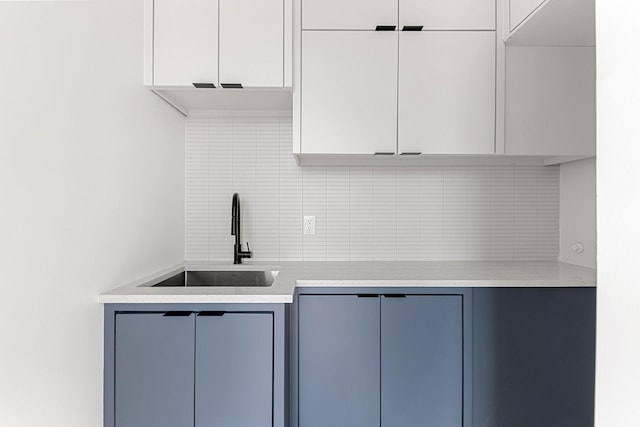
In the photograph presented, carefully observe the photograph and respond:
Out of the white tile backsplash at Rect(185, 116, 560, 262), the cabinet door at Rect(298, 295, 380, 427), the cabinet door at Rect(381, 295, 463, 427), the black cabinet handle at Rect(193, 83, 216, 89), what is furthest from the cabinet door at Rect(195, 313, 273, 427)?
the black cabinet handle at Rect(193, 83, 216, 89)

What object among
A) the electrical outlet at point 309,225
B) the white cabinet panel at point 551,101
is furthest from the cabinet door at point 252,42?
the white cabinet panel at point 551,101

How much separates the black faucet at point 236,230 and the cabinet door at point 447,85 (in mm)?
912

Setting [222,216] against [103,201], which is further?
[222,216]

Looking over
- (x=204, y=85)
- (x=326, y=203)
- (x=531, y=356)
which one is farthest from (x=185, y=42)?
(x=531, y=356)

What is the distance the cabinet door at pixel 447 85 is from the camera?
6.00ft

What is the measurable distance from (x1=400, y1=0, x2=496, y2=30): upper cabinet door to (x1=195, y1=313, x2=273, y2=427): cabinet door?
1502 millimetres

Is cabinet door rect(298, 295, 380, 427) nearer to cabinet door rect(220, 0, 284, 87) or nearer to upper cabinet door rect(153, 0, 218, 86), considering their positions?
cabinet door rect(220, 0, 284, 87)

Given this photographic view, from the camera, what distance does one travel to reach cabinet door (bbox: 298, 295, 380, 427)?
1633 mm

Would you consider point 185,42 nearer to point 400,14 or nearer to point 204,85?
point 204,85

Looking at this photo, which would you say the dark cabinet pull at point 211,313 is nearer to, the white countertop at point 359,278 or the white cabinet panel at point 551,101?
the white countertop at point 359,278
